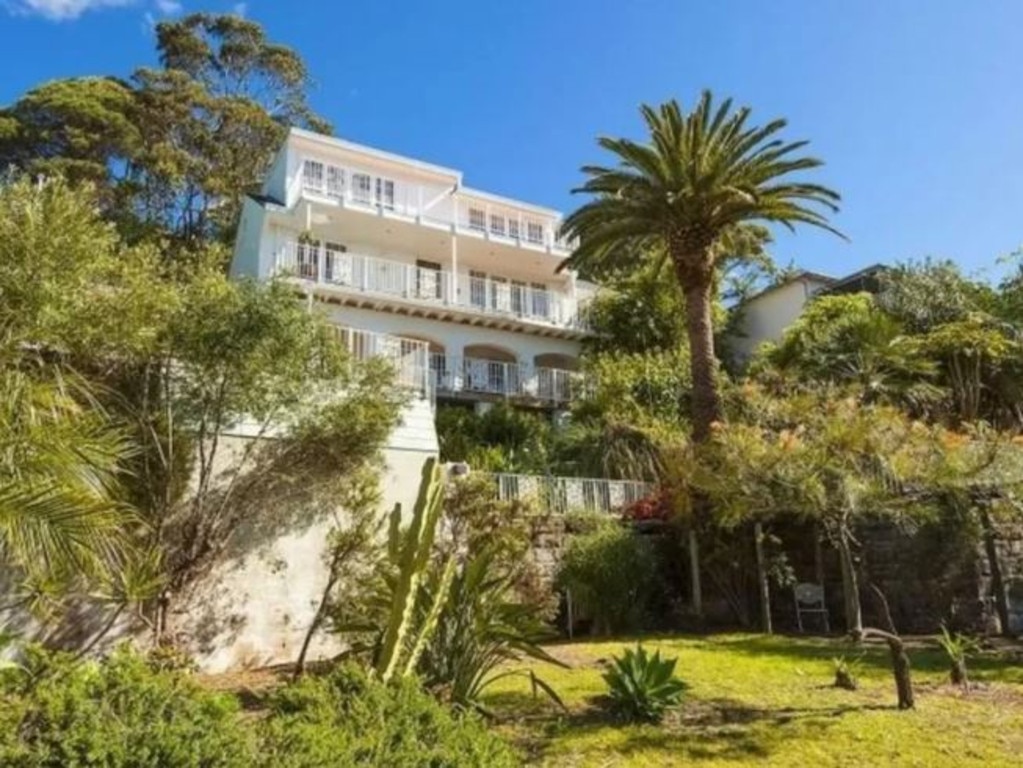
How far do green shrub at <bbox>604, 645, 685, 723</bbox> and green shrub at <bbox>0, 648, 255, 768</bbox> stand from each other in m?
4.54

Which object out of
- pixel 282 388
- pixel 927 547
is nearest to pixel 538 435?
pixel 927 547

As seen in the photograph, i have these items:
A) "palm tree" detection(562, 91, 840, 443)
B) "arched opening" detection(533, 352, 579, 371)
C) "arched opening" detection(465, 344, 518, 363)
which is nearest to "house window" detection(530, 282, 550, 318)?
"arched opening" detection(533, 352, 579, 371)

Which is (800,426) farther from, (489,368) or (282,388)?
(489,368)

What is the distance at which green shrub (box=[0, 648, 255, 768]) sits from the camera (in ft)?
10.3

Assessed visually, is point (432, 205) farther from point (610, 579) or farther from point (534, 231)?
point (610, 579)

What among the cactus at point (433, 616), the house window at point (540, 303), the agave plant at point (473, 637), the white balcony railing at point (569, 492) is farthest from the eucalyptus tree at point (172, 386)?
the house window at point (540, 303)

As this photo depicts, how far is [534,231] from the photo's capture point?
2964 centimetres

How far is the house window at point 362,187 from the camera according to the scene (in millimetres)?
26562

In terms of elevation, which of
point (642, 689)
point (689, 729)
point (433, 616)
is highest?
point (433, 616)

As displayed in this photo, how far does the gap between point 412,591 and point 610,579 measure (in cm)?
806

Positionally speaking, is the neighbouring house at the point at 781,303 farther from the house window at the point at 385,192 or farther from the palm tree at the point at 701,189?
the house window at the point at 385,192

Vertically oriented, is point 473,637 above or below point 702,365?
below

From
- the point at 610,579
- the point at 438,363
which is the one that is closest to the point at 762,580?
the point at 610,579

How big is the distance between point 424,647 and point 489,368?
727 inches
